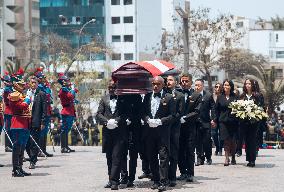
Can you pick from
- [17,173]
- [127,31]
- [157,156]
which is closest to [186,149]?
[157,156]

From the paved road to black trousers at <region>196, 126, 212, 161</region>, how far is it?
0.32m

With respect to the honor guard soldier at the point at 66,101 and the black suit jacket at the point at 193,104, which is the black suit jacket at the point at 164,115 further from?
the honor guard soldier at the point at 66,101

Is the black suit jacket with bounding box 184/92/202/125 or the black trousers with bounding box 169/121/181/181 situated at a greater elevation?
the black suit jacket with bounding box 184/92/202/125

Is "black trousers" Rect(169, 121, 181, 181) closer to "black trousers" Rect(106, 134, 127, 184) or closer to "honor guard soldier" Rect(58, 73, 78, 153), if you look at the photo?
"black trousers" Rect(106, 134, 127, 184)

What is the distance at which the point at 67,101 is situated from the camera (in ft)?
76.8

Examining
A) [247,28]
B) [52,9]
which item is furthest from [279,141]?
[247,28]

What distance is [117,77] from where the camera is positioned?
15273 mm

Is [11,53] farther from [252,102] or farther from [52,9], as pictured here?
[252,102]

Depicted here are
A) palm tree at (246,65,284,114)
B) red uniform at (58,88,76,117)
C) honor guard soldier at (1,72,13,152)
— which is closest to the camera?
honor guard soldier at (1,72,13,152)

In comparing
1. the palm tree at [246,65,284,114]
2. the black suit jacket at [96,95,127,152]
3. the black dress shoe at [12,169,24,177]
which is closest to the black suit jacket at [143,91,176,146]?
the black suit jacket at [96,95,127,152]

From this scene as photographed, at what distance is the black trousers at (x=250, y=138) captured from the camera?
19828 mm

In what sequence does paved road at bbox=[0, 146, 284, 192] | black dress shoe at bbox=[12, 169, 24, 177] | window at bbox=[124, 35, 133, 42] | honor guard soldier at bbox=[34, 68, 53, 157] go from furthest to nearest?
window at bbox=[124, 35, 133, 42], honor guard soldier at bbox=[34, 68, 53, 157], black dress shoe at bbox=[12, 169, 24, 177], paved road at bbox=[0, 146, 284, 192]

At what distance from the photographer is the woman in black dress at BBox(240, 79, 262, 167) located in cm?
1984

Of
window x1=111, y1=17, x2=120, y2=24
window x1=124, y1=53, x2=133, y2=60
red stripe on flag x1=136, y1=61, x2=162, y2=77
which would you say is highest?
window x1=111, y1=17, x2=120, y2=24
